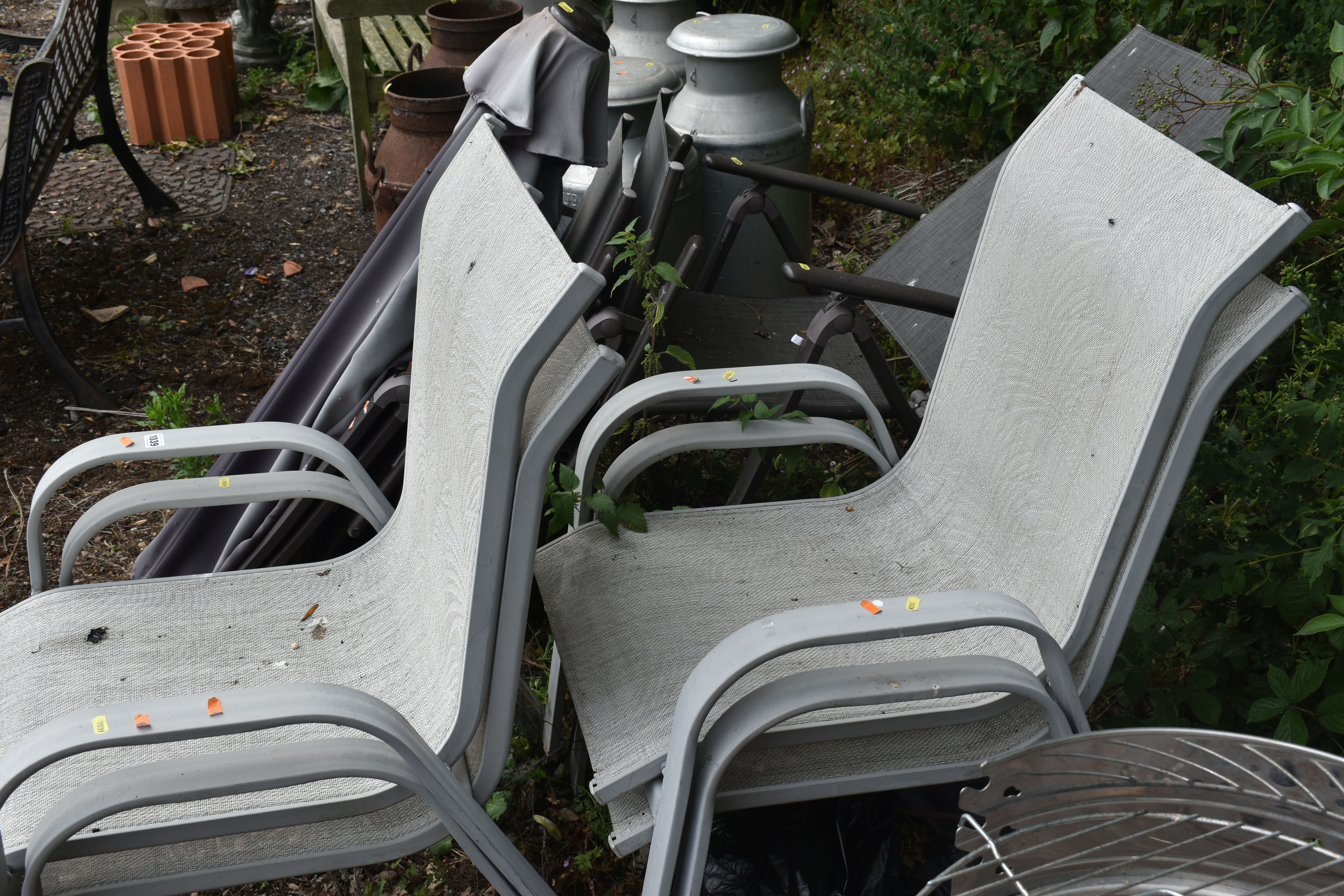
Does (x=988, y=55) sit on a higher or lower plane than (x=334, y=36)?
higher

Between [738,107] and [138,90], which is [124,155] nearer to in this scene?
[138,90]

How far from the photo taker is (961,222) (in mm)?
2850

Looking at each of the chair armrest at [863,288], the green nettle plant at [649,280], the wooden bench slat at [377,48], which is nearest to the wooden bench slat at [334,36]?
the wooden bench slat at [377,48]

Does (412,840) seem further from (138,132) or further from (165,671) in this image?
(138,132)

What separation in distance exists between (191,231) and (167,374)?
128 cm

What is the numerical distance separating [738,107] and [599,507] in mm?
2058

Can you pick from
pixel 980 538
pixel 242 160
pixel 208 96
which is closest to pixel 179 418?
pixel 980 538

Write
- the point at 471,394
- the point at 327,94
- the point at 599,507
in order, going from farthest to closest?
the point at 327,94 → the point at 599,507 → the point at 471,394

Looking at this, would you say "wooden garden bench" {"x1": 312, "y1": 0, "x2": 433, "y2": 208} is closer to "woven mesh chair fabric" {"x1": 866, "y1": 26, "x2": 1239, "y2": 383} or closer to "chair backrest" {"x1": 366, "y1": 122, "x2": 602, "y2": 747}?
"woven mesh chair fabric" {"x1": 866, "y1": 26, "x2": 1239, "y2": 383}

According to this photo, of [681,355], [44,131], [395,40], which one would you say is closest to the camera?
[681,355]

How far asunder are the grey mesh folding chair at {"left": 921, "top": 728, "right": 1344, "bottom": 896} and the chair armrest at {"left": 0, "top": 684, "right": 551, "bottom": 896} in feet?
2.12

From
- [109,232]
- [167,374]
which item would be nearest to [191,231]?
[109,232]

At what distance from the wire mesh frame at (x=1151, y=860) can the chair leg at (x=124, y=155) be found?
437cm

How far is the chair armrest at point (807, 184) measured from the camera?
2859mm
